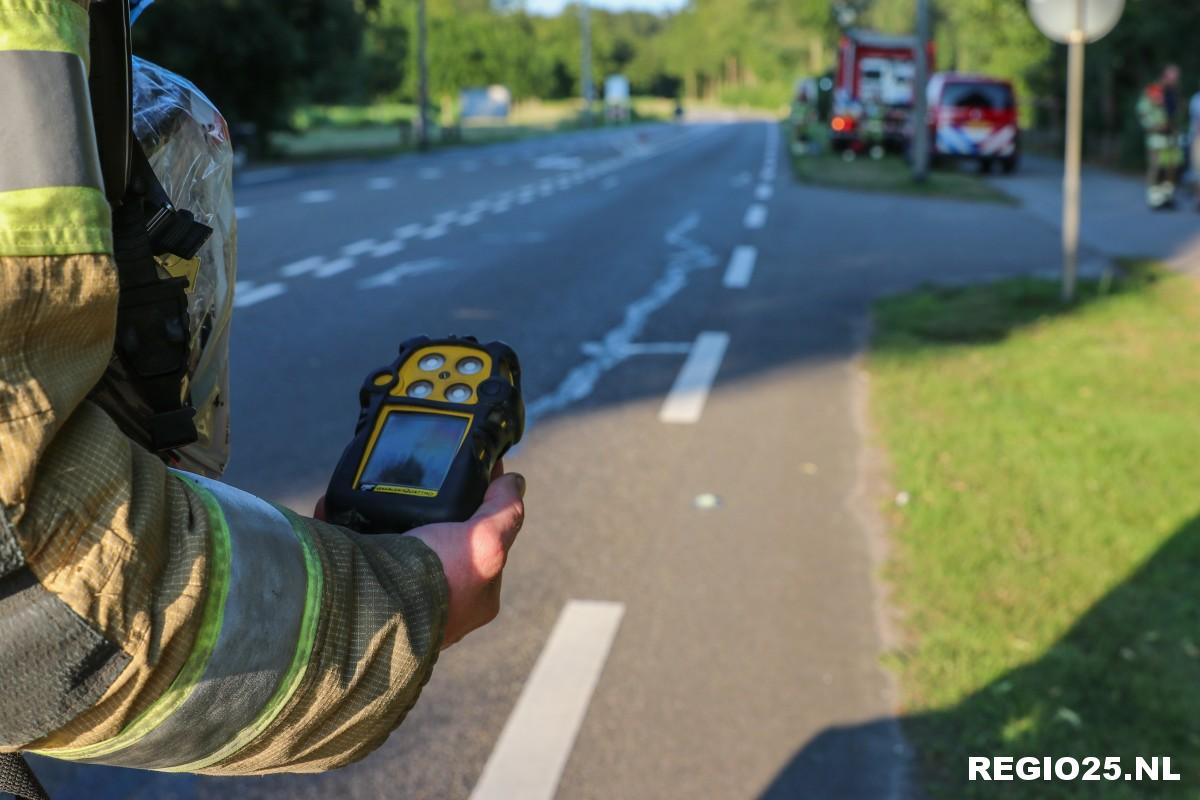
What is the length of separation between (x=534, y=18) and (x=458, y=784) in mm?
141355

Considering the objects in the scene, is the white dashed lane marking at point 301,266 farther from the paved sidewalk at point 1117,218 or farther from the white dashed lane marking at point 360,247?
the paved sidewalk at point 1117,218

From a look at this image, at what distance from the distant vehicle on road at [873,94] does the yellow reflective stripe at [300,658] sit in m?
33.6

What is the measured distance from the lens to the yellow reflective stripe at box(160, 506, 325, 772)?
43.6 inches

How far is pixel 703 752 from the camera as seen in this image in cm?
333

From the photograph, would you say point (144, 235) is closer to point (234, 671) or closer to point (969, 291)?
point (234, 671)

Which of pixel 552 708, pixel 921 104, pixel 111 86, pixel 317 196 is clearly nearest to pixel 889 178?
pixel 921 104

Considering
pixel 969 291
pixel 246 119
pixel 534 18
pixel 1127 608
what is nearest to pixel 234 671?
pixel 1127 608

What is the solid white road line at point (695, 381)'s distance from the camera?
22.4 ft

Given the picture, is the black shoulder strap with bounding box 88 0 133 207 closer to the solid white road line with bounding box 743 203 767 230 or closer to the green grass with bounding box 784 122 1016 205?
the solid white road line with bounding box 743 203 767 230

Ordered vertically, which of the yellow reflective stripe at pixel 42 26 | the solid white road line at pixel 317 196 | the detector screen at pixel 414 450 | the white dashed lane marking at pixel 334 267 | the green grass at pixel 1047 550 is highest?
the yellow reflective stripe at pixel 42 26

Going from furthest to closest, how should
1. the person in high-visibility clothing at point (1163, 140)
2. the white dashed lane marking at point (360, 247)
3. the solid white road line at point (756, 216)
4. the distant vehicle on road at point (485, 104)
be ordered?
the distant vehicle on road at point (485, 104), the person in high-visibility clothing at point (1163, 140), the solid white road line at point (756, 216), the white dashed lane marking at point (360, 247)

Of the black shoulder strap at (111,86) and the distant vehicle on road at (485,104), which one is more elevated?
the distant vehicle on road at (485,104)

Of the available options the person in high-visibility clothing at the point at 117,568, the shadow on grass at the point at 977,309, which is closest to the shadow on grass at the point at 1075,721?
the person in high-visibility clothing at the point at 117,568

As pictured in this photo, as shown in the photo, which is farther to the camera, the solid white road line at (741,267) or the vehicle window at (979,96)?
the vehicle window at (979,96)
